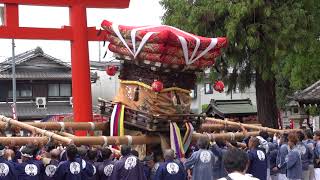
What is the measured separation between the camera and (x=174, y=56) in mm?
9602

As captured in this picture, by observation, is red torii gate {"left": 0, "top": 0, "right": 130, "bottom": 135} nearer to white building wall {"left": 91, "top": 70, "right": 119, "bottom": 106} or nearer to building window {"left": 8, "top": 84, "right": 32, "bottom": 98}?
building window {"left": 8, "top": 84, "right": 32, "bottom": 98}

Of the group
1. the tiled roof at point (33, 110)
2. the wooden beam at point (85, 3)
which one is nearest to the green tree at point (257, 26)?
the wooden beam at point (85, 3)

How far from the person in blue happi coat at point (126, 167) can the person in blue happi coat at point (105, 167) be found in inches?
6.8

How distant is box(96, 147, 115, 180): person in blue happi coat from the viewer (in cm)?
Answer: 866

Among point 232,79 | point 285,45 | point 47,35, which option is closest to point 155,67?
point 47,35

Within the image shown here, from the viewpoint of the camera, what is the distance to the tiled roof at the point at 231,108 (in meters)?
27.5

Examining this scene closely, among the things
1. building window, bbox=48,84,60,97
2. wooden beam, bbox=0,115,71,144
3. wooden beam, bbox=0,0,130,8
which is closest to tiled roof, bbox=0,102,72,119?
building window, bbox=48,84,60,97

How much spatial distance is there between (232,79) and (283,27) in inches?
115

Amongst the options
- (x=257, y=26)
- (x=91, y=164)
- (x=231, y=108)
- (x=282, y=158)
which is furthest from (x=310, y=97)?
(x=231, y=108)

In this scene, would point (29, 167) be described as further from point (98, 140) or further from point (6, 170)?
point (98, 140)

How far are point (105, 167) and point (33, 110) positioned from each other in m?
25.8

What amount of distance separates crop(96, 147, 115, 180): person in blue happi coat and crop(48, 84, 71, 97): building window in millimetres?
26978

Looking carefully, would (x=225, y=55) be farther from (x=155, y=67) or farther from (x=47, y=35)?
(x=155, y=67)

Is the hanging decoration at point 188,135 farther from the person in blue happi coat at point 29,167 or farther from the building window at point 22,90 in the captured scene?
the building window at point 22,90
